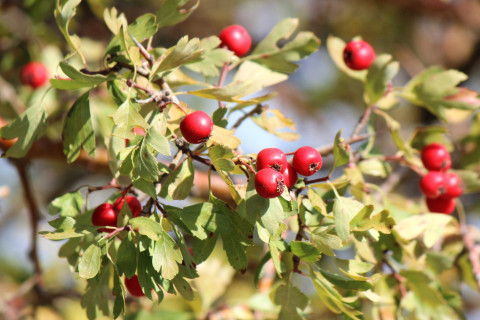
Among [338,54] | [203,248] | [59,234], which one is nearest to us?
[59,234]

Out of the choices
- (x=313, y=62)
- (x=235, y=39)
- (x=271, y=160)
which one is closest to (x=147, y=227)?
(x=271, y=160)

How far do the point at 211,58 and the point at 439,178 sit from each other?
2.81 feet

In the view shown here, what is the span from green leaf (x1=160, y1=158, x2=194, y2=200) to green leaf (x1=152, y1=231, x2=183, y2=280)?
99 millimetres

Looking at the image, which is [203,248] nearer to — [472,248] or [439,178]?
[439,178]

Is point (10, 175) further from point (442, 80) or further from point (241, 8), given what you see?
point (442, 80)

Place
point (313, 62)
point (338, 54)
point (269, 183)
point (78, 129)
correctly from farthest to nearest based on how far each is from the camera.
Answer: point (313, 62) → point (338, 54) → point (78, 129) → point (269, 183)

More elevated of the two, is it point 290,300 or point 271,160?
point 271,160

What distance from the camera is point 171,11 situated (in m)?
1.37

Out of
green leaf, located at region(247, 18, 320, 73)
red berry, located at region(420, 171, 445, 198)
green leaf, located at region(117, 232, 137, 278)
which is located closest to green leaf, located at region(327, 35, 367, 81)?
green leaf, located at region(247, 18, 320, 73)

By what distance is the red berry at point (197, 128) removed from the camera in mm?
1104

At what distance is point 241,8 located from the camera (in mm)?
4699

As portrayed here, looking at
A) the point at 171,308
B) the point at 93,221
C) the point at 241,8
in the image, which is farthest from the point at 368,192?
the point at 241,8

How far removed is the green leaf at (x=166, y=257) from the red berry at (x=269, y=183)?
24 cm

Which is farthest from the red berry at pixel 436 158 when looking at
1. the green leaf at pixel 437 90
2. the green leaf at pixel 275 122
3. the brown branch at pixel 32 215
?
the brown branch at pixel 32 215
